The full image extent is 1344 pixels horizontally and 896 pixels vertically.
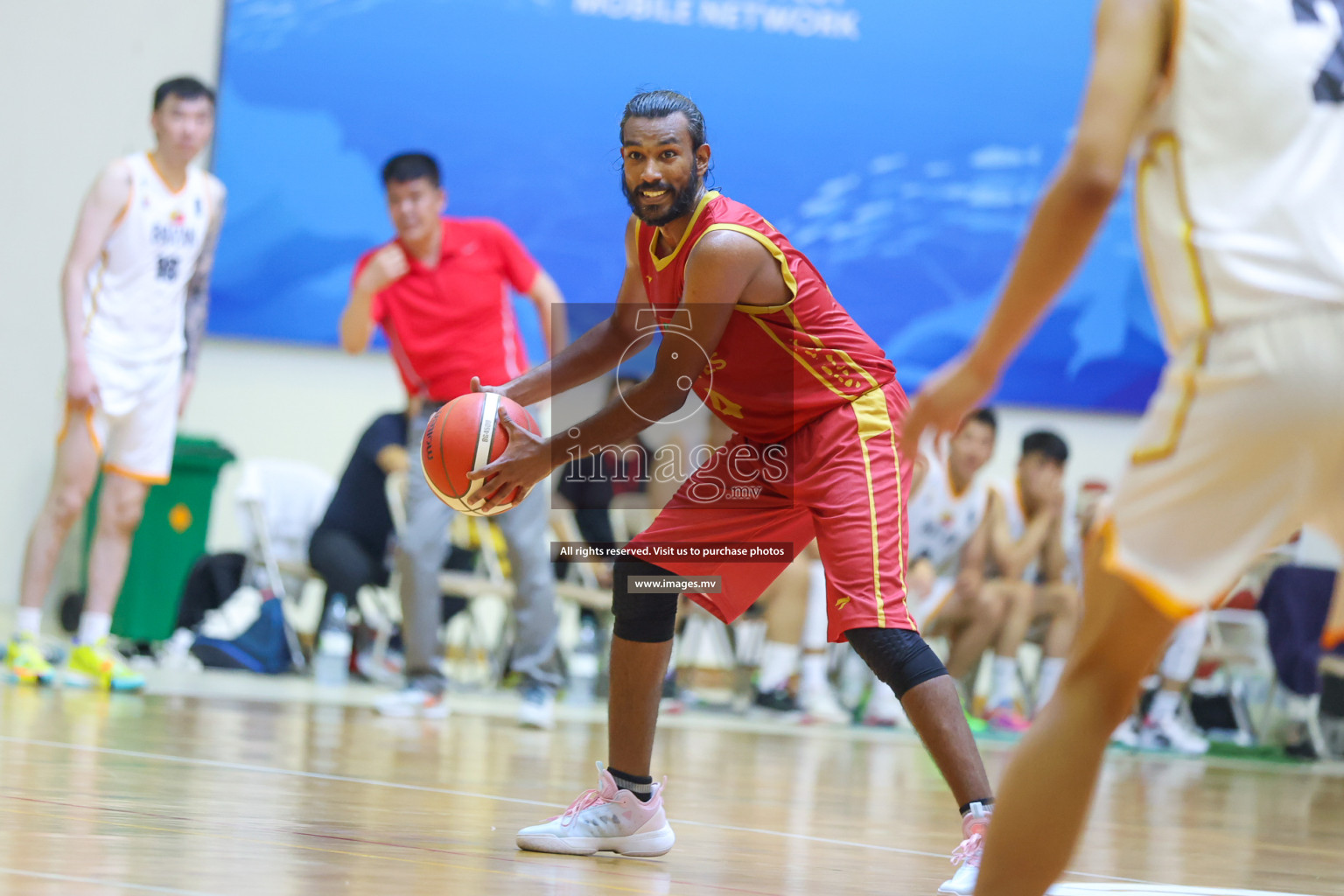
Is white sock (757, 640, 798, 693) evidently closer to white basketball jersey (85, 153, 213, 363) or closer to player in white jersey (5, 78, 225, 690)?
player in white jersey (5, 78, 225, 690)

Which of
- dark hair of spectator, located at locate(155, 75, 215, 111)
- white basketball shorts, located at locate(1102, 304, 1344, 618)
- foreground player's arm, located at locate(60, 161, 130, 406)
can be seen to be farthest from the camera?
dark hair of spectator, located at locate(155, 75, 215, 111)

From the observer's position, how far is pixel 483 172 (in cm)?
907

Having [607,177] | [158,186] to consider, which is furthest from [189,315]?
[607,177]

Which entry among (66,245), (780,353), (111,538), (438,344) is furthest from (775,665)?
(66,245)

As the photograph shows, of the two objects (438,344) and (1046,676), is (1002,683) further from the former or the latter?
(438,344)

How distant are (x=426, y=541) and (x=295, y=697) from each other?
3.06 feet

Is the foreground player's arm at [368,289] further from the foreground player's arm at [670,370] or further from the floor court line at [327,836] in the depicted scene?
the floor court line at [327,836]

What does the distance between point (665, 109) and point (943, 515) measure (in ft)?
15.7

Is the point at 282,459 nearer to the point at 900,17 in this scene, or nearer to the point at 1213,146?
the point at 900,17

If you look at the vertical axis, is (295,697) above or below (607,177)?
below

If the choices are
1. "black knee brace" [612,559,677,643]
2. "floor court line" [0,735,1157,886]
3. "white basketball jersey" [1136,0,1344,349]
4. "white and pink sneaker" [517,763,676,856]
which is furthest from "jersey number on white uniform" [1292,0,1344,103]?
"floor court line" [0,735,1157,886]

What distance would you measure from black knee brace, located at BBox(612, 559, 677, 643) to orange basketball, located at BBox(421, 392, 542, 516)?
0.91 ft

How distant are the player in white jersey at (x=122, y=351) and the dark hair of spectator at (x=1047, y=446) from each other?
413 centimetres

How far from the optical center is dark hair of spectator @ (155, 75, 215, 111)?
234 inches
